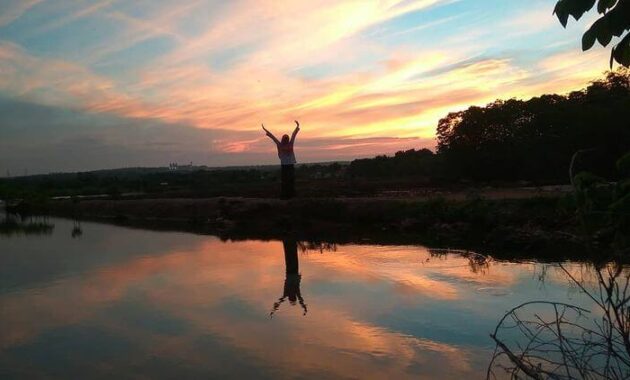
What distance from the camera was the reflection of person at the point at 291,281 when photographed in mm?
8405

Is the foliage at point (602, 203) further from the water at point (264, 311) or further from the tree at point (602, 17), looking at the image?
the water at point (264, 311)

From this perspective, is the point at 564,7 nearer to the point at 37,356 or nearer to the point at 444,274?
the point at 37,356

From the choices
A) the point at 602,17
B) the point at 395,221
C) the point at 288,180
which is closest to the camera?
the point at 602,17

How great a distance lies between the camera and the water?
5.77m

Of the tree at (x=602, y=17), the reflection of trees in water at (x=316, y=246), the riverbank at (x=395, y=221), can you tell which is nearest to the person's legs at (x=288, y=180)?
the riverbank at (x=395, y=221)

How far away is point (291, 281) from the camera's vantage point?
10125 millimetres

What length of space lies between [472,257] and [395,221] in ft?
18.3

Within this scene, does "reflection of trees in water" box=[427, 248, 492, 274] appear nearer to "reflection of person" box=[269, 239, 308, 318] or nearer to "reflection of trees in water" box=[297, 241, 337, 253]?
"reflection of trees in water" box=[297, 241, 337, 253]

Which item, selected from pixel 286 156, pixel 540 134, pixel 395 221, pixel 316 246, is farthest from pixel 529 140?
pixel 316 246

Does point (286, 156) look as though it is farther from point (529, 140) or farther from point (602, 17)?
point (602, 17)

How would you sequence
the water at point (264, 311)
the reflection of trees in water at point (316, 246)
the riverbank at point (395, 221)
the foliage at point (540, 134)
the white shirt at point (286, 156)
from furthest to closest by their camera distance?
1. the foliage at point (540, 134)
2. the white shirt at point (286, 156)
3. the reflection of trees in water at point (316, 246)
4. the riverbank at point (395, 221)
5. the water at point (264, 311)

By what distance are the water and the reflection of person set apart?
0.08 feet

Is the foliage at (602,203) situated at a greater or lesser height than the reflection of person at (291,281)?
greater

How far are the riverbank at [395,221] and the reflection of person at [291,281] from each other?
95.3 inches
